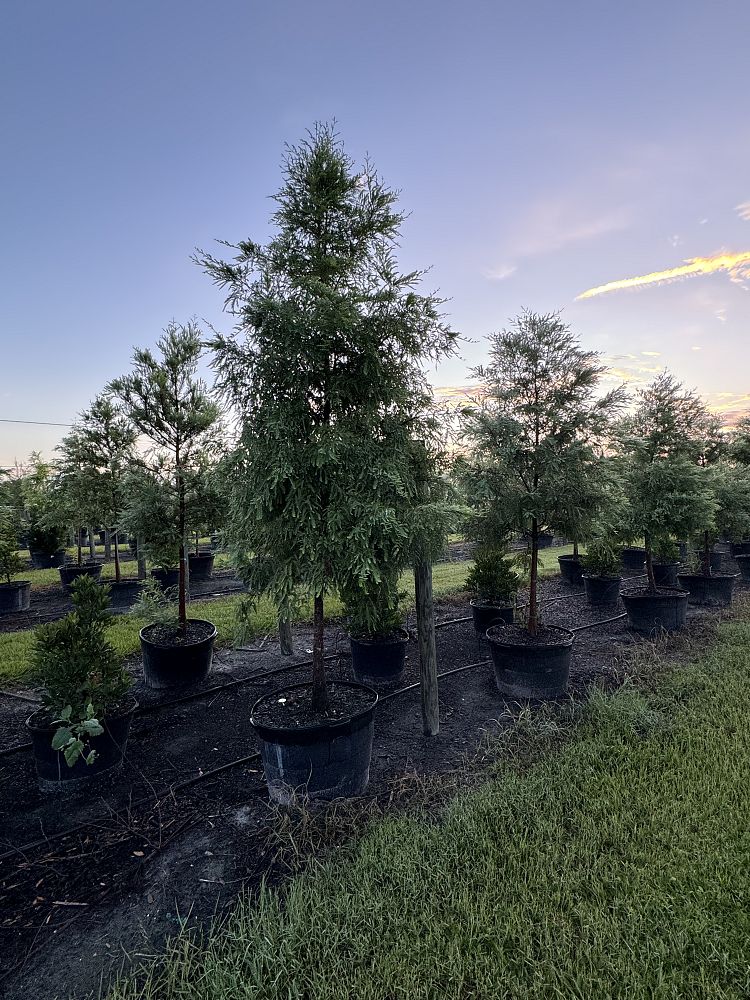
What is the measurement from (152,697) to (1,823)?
235 cm

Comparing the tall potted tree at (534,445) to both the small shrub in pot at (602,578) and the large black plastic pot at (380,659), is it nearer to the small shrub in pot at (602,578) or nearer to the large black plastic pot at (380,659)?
the large black plastic pot at (380,659)

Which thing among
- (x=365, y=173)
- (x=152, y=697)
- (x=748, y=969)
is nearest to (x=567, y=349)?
(x=365, y=173)

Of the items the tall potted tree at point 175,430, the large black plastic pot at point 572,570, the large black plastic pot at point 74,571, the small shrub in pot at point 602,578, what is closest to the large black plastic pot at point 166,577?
the large black plastic pot at point 74,571

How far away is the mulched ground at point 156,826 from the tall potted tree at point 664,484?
214 cm

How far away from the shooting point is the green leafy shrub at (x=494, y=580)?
816cm

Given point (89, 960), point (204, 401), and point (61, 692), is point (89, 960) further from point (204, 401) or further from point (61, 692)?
point (204, 401)

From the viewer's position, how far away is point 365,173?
405 centimetres

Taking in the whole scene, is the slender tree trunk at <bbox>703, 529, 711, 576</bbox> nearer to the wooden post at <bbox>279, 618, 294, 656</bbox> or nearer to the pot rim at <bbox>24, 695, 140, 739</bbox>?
the wooden post at <bbox>279, 618, 294, 656</bbox>

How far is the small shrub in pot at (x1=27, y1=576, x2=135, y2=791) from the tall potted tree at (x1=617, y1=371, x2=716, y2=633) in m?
6.85

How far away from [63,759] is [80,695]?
508 mm

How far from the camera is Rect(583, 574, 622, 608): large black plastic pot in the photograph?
991 cm

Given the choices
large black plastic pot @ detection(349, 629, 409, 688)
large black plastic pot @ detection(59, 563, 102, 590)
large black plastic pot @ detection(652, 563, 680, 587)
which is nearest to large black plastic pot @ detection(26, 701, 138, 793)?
large black plastic pot @ detection(349, 629, 409, 688)

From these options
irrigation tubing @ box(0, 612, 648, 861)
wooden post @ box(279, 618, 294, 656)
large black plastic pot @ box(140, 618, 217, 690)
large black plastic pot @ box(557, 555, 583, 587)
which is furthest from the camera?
large black plastic pot @ box(557, 555, 583, 587)

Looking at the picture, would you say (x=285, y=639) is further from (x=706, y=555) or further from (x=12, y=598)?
(x=706, y=555)
